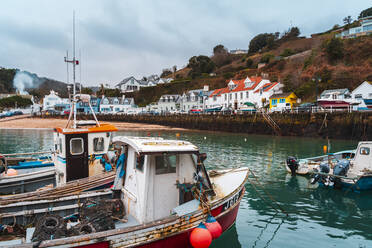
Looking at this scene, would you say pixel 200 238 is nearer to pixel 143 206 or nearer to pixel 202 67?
pixel 143 206

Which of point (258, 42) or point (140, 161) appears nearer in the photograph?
point (140, 161)

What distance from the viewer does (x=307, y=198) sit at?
12.8m

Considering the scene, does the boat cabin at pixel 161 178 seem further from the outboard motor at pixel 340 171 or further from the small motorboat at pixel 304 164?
the small motorboat at pixel 304 164

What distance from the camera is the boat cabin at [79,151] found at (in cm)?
1052

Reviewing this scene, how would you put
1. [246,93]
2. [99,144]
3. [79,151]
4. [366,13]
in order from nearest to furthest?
1. [79,151]
2. [99,144]
3. [246,93]
4. [366,13]

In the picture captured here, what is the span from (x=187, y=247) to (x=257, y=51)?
130 metres

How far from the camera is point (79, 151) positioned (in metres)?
10.9

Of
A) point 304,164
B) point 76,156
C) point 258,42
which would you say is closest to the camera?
point 76,156

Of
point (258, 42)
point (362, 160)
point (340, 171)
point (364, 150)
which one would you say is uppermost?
point (258, 42)

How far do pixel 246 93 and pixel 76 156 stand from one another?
55492 mm

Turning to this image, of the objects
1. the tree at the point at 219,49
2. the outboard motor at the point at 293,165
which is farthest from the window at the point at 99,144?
the tree at the point at 219,49

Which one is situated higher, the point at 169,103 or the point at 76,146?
the point at 169,103

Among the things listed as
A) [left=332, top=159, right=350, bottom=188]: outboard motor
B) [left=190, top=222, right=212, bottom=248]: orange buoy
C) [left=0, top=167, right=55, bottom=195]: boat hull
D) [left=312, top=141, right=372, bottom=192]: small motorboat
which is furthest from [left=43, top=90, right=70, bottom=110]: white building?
[left=190, top=222, right=212, bottom=248]: orange buoy

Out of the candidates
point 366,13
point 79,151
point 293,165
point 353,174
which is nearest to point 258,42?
point 366,13
